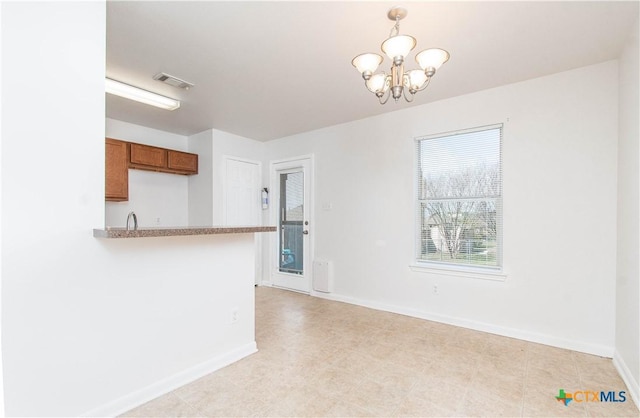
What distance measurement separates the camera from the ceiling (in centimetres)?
202

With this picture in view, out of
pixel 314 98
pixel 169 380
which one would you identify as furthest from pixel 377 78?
pixel 169 380

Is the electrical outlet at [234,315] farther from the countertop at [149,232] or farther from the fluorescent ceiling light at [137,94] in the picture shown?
the fluorescent ceiling light at [137,94]

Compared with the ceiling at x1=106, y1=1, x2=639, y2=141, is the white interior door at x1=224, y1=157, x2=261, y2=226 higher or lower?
lower

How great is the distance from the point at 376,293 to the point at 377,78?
279cm

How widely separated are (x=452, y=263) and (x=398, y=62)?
98.2 inches

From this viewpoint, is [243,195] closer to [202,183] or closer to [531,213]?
[202,183]

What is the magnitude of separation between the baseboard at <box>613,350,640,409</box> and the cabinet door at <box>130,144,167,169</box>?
5.19 m

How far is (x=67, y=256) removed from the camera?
1.70 metres

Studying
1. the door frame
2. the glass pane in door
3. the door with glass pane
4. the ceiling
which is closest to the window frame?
the ceiling

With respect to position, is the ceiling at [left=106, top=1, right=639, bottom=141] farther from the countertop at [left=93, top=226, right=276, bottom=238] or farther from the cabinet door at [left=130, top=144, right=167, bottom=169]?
the countertop at [left=93, top=226, right=276, bottom=238]

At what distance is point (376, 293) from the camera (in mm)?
4066

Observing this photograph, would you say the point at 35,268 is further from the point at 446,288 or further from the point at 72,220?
the point at 446,288

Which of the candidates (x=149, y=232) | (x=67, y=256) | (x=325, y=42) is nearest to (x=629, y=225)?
(x=325, y=42)

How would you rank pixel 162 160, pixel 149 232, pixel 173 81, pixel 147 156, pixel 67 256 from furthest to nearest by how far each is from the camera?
pixel 162 160 < pixel 147 156 < pixel 173 81 < pixel 149 232 < pixel 67 256
